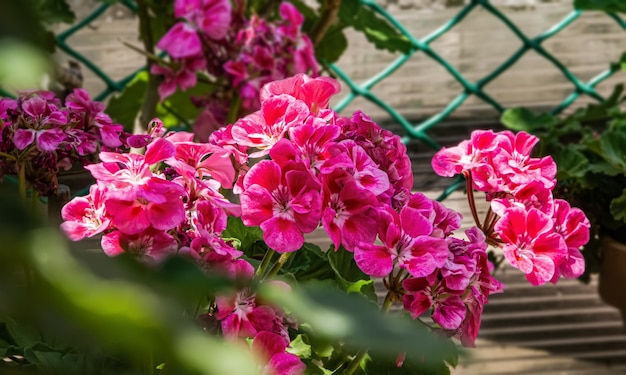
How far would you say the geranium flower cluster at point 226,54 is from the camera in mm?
1030

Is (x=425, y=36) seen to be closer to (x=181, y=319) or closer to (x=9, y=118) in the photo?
(x=9, y=118)

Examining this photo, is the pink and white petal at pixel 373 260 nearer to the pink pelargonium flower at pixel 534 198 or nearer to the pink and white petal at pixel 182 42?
the pink pelargonium flower at pixel 534 198

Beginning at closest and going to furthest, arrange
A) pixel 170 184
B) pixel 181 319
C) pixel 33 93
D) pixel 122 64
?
pixel 181 319 < pixel 170 184 < pixel 33 93 < pixel 122 64

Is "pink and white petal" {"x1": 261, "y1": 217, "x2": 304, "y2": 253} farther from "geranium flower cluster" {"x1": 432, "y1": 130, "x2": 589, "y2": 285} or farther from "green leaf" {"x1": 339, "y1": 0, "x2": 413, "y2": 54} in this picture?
"green leaf" {"x1": 339, "y1": 0, "x2": 413, "y2": 54}

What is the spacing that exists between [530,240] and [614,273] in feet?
2.40

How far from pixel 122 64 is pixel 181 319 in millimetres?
1374

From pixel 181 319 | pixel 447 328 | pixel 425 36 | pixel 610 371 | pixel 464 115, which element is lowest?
pixel 610 371

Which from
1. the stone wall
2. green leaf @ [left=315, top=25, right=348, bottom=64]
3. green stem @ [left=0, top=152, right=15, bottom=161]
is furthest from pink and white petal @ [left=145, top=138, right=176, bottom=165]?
the stone wall

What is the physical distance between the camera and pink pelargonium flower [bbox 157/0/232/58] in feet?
3.37

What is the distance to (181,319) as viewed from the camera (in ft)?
0.36

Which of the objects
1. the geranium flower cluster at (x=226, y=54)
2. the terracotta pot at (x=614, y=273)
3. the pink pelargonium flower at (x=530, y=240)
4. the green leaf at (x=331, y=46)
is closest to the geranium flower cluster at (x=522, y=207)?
the pink pelargonium flower at (x=530, y=240)

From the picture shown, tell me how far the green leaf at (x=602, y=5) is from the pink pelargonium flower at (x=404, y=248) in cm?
92

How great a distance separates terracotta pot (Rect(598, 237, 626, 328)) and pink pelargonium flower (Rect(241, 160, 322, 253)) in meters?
0.83

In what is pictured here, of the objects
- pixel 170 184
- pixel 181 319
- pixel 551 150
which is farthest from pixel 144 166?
pixel 551 150
